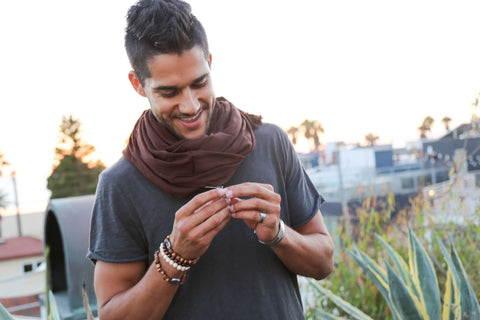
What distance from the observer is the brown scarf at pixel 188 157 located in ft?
4.41

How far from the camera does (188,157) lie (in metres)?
1.34

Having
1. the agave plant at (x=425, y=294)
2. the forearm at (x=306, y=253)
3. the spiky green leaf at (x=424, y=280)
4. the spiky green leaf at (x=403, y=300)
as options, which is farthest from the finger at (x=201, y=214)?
the spiky green leaf at (x=424, y=280)

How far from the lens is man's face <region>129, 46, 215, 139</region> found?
1303mm

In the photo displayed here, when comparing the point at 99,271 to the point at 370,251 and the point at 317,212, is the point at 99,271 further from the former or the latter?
the point at 370,251

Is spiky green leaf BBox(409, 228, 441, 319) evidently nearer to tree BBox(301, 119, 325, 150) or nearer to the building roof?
tree BBox(301, 119, 325, 150)

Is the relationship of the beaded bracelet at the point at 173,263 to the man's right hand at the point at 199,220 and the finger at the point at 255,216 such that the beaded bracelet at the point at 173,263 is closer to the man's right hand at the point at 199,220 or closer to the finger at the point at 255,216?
the man's right hand at the point at 199,220

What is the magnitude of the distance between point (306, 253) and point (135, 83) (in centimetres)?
76

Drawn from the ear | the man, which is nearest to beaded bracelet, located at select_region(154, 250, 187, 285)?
the man

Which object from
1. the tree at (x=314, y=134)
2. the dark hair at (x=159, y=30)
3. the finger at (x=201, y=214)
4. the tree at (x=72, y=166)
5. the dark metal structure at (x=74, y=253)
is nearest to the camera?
the finger at (x=201, y=214)

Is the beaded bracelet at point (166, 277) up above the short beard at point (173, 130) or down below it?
below

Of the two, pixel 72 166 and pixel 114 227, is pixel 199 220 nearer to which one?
pixel 114 227

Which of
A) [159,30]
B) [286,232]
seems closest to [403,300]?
[286,232]

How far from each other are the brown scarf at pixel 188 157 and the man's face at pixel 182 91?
0.14 ft

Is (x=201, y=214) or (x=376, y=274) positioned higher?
(x=201, y=214)
